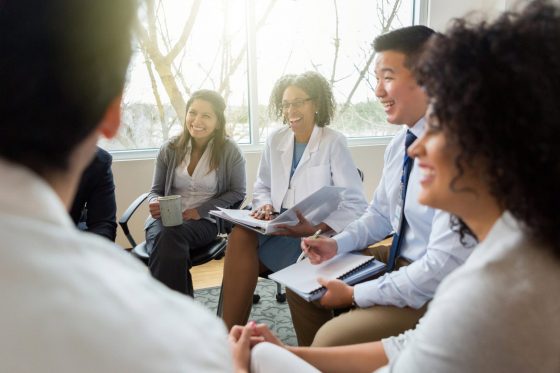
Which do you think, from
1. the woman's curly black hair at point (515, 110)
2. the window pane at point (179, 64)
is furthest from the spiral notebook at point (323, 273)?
the window pane at point (179, 64)

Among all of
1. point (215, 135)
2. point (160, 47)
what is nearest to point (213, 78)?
point (160, 47)

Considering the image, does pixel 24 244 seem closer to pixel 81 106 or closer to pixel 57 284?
pixel 57 284

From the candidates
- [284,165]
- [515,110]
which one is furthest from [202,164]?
[515,110]

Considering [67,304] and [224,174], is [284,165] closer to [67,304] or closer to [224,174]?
[224,174]

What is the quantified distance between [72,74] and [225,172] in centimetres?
200

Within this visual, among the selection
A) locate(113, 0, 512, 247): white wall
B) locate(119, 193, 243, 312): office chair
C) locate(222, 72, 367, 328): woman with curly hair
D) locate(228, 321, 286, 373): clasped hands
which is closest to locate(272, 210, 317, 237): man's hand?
locate(222, 72, 367, 328): woman with curly hair

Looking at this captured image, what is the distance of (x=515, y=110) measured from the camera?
1.93 ft

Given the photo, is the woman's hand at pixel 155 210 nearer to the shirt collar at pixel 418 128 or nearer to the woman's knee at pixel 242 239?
the woman's knee at pixel 242 239

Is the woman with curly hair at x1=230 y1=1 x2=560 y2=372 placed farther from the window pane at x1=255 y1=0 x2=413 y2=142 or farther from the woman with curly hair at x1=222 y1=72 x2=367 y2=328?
the window pane at x1=255 y1=0 x2=413 y2=142

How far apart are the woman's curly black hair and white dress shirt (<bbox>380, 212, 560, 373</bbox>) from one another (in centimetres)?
4

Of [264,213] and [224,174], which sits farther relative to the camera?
[224,174]

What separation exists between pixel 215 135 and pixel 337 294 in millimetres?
1445

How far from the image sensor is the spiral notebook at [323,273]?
55.1 inches

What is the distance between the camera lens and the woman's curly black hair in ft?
1.89
